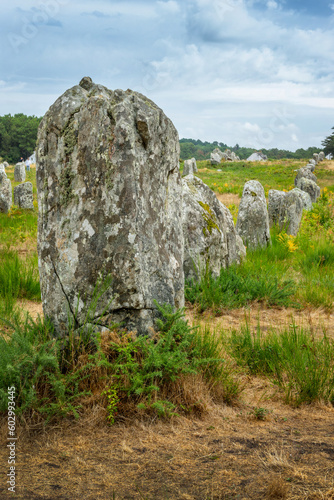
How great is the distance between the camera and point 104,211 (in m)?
3.52

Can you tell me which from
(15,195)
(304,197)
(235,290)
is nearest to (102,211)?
(235,290)

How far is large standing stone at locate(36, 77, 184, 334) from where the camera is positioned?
11.5 ft

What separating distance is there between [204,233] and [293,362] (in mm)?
3322

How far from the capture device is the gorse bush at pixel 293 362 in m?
3.42

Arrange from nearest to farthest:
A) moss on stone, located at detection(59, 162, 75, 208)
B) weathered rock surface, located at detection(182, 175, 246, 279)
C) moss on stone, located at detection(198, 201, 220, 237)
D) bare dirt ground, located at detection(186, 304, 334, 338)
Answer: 1. moss on stone, located at detection(59, 162, 75, 208)
2. bare dirt ground, located at detection(186, 304, 334, 338)
3. weathered rock surface, located at detection(182, 175, 246, 279)
4. moss on stone, located at detection(198, 201, 220, 237)

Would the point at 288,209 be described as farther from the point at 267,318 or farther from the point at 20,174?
the point at 20,174

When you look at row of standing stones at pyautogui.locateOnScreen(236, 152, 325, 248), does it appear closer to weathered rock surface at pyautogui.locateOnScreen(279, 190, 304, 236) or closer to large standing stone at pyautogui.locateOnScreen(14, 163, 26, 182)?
weathered rock surface at pyautogui.locateOnScreen(279, 190, 304, 236)

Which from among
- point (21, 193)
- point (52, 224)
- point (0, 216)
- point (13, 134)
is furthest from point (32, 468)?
point (13, 134)

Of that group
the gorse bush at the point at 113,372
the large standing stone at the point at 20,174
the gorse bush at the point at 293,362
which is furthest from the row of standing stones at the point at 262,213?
the large standing stone at the point at 20,174

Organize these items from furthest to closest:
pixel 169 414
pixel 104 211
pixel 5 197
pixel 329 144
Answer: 1. pixel 329 144
2. pixel 5 197
3. pixel 104 211
4. pixel 169 414

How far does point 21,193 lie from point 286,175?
1780 cm

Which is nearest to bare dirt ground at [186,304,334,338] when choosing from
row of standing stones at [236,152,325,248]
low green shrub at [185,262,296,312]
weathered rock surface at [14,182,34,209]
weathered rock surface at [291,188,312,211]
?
low green shrub at [185,262,296,312]

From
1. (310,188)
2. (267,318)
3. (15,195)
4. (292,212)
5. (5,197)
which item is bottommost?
(267,318)

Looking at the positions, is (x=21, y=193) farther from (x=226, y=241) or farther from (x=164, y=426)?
(x=164, y=426)
